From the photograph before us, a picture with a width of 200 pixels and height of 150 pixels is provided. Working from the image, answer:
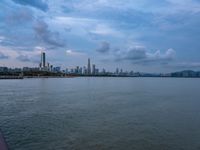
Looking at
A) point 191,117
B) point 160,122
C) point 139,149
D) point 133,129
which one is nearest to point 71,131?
point 133,129

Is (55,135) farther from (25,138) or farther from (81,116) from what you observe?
(81,116)

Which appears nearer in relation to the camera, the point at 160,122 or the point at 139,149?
the point at 139,149

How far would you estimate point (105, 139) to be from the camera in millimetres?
20750

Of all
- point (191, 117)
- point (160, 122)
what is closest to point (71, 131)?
point (160, 122)

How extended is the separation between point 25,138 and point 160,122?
44.2ft

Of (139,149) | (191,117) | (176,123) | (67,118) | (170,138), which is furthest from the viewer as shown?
(191,117)

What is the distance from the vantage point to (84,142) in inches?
778

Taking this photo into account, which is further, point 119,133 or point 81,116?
point 81,116

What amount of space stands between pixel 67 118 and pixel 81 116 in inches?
80.4

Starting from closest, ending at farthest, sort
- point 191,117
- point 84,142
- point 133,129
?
point 84,142, point 133,129, point 191,117

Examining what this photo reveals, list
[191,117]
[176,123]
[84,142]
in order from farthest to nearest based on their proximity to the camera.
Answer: [191,117] < [176,123] < [84,142]

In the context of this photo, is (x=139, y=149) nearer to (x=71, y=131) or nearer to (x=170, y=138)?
(x=170, y=138)

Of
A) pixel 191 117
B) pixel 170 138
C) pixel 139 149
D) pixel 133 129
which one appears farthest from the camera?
pixel 191 117

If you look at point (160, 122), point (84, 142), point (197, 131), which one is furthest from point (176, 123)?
point (84, 142)
